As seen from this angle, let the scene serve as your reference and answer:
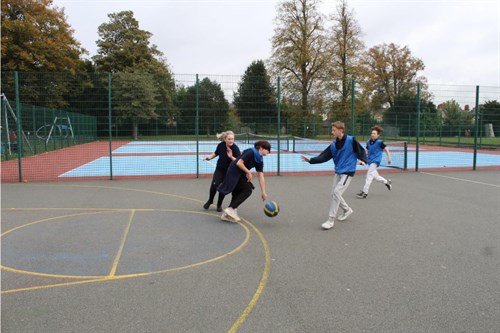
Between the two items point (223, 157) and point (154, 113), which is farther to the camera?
point (154, 113)

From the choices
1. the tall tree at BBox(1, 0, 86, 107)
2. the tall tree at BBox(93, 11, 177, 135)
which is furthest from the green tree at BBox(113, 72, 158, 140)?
the tall tree at BBox(93, 11, 177, 135)

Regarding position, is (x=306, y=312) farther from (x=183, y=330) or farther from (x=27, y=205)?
(x=27, y=205)

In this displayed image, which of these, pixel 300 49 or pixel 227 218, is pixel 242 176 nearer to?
pixel 227 218

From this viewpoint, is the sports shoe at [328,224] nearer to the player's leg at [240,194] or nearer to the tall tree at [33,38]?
the player's leg at [240,194]

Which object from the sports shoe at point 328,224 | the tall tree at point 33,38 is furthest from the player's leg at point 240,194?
the tall tree at point 33,38

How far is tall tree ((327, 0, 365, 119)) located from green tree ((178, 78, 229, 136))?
73.4 feet

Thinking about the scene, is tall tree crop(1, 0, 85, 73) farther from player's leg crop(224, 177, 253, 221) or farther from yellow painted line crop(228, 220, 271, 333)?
yellow painted line crop(228, 220, 271, 333)

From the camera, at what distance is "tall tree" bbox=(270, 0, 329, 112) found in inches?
1410

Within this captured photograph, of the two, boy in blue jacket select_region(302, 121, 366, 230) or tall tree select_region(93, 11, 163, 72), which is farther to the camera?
tall tree select_region(93, 11, 163, 72)

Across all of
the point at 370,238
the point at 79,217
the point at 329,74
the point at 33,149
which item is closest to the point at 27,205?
the point at 79,217

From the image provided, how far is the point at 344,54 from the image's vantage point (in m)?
36.9

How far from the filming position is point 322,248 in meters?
5.29

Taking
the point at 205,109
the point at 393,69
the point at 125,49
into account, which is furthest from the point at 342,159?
the point at 393,69

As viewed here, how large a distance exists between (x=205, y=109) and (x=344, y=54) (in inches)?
1035
